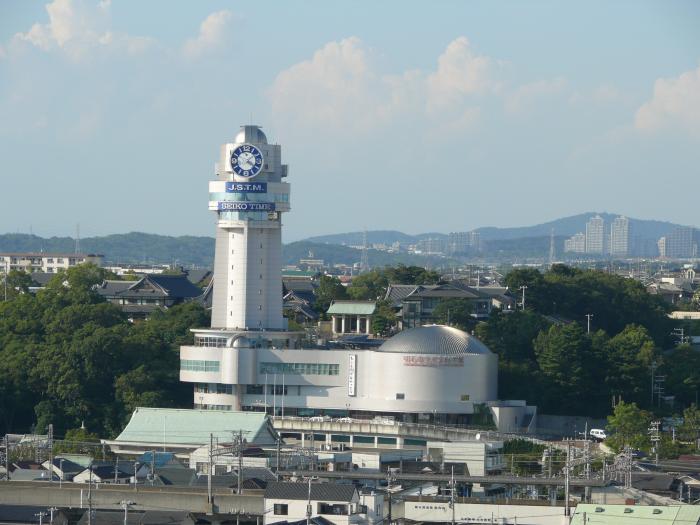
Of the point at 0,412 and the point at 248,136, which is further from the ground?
the point at 248,136

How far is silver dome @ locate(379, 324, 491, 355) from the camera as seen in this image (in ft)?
206

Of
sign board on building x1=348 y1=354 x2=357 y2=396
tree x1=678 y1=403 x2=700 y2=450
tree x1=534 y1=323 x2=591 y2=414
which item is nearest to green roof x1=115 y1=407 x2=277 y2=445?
sign board on building x1=348 y1=354 x2=357 y2=396

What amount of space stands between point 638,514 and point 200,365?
1113 inches

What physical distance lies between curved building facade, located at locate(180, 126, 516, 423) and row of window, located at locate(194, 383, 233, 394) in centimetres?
3

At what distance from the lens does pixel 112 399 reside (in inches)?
2596

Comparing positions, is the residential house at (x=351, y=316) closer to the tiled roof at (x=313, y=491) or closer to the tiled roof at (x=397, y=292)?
the tiled roof at (x=397, y=292)

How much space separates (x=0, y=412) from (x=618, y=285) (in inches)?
1347

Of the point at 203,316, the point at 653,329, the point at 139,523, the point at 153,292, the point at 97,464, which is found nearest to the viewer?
the point at 139,523

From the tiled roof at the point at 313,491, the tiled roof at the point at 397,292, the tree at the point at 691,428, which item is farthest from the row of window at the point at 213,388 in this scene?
the tiled roof at the point at 313,491

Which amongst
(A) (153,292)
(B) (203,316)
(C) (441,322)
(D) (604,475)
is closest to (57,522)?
(D) (604,475)

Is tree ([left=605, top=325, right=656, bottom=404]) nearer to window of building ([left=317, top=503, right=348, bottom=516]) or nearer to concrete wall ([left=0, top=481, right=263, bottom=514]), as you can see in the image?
concrete wall ([left=0, top=481, right=263, bottom=514])

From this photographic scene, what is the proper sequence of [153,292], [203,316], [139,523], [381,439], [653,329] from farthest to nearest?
[153,292], [653,329], [203,316], [381,439], [139,523]

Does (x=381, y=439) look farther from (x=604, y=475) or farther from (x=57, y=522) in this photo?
(x=57, y=522)

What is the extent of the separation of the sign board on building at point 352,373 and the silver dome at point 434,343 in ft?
3.22
